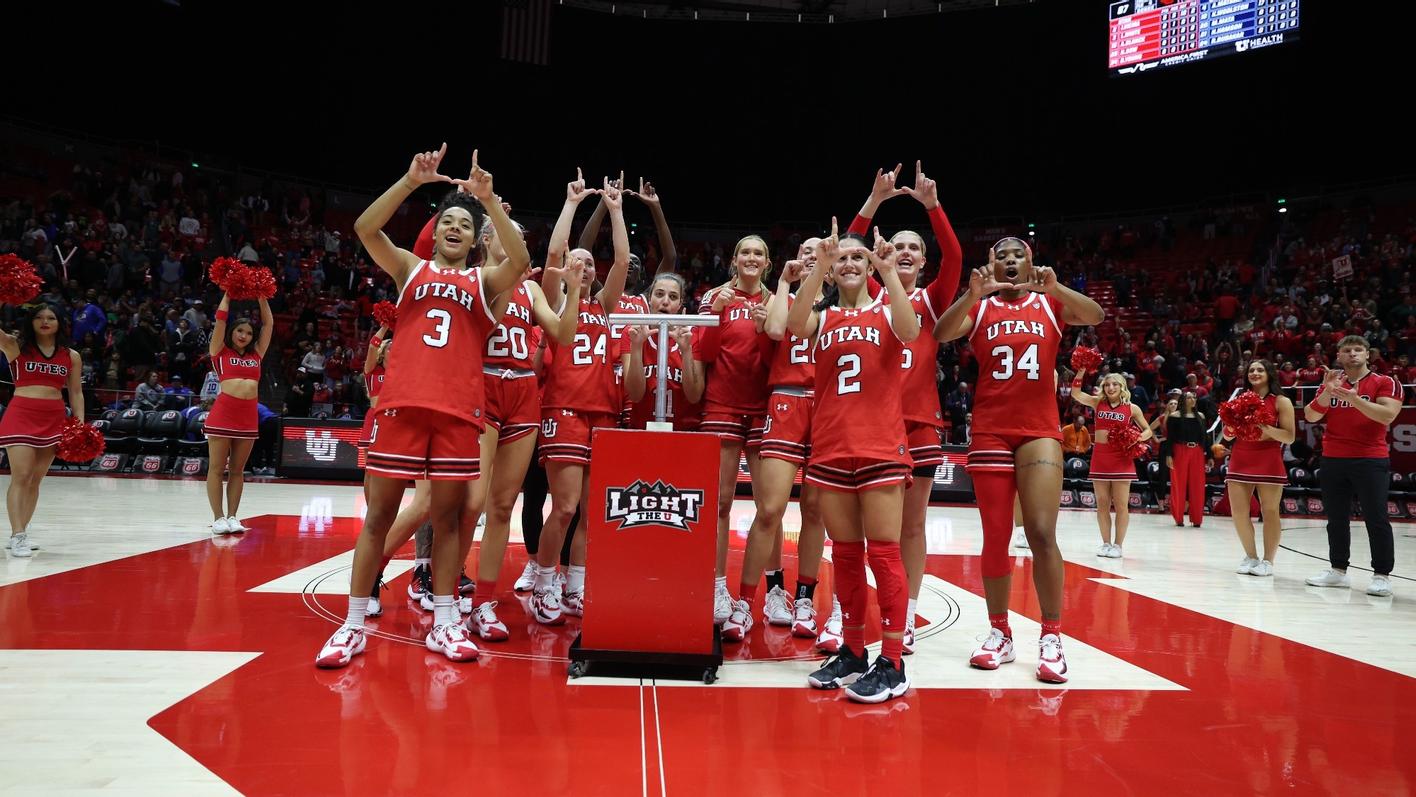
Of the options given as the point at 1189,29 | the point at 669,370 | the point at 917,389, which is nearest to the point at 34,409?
the point at 669,370

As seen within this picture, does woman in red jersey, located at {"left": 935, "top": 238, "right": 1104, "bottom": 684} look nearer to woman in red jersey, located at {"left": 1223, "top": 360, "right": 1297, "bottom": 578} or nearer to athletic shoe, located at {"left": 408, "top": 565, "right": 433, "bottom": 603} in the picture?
athletic shoe, located at {"left": 408, "top": 565, "right": 433, "bottom": 603}

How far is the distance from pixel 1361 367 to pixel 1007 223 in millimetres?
19430

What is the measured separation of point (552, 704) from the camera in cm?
322

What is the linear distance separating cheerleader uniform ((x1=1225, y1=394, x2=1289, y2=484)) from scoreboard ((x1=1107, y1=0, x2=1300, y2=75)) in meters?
16.0

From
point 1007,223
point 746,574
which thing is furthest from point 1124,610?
point 1007,223

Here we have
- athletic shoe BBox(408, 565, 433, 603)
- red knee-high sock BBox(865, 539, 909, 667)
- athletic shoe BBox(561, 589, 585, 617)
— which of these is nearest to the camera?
red knee-high sock BBox(865, 539, 909, 667)

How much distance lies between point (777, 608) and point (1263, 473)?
5.33 metres

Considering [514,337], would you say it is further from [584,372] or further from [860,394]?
[860,394]

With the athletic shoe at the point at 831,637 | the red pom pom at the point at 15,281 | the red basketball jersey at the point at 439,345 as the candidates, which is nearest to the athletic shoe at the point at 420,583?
the red basketball jersey at the point at 439,345

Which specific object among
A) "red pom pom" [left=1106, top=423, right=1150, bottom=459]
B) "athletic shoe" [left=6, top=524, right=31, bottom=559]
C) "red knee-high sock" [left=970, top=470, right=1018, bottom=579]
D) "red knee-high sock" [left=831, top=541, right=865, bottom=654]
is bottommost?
"athletic shoe" [left=6, top=524, right=31, bottom=559]

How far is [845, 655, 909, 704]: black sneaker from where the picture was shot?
3.36 metres

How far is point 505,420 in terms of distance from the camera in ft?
14.1

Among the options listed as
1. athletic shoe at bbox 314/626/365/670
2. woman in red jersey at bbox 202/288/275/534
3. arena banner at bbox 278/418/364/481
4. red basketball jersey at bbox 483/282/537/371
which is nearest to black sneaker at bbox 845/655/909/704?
athletic shoe at bbox 314/626/365/670

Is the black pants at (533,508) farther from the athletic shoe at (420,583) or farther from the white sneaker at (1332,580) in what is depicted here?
the white sneaker at (1332,580)
